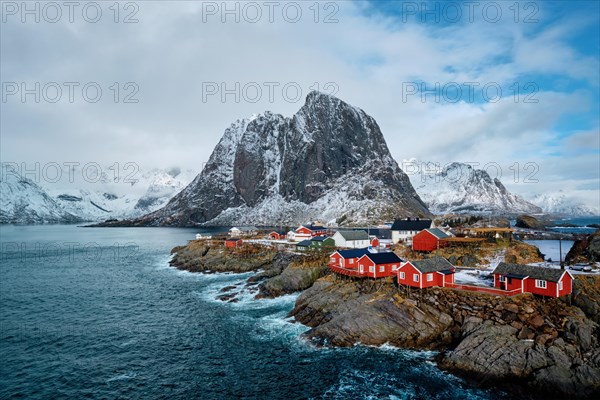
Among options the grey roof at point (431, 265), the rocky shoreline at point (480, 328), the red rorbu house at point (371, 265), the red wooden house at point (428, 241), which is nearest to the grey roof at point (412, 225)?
the red wooden house at point (428, 241)

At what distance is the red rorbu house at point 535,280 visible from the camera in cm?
3853

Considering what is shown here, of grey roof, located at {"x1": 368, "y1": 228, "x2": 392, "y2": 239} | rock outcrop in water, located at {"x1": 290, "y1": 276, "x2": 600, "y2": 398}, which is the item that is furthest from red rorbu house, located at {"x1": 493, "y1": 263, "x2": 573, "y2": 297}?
grey roof, located at {"x1": 368, "y1": 228, "x2": 392, "y2": 239}

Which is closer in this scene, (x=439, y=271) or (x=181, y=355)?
(x=181, y=355)

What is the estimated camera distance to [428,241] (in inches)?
2808

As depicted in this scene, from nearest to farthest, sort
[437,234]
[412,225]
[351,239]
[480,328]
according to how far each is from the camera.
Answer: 1. [480,328]
2. [437,234]
3. [351,239]
4. [412,225]

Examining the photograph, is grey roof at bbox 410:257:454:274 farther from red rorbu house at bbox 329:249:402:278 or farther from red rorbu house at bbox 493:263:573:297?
red rorbu house at bbox 329:249:402:278

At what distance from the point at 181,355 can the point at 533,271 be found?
133 feet

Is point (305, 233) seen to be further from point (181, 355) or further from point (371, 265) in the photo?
point (181, 355)

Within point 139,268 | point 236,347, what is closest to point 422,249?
point 236,347

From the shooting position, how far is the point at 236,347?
39000 mm

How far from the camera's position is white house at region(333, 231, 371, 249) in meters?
86.6

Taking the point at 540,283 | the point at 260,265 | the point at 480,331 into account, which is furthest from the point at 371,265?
the point at 260,265

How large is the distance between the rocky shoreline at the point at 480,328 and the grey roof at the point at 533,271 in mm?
2515

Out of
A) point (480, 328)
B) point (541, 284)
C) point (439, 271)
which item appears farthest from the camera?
point (439, 271)
